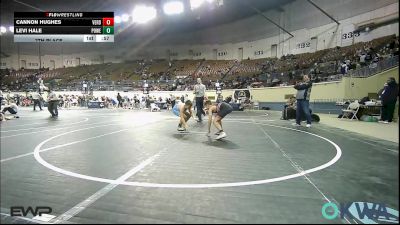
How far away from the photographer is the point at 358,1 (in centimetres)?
2456

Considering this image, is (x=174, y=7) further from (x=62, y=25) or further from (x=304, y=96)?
(x=304, y=96)

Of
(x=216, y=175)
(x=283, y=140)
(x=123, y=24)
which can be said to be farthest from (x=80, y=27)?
(x=123, y=24)

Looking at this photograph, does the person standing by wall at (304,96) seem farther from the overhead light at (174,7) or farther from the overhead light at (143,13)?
→ the overhead light at (143,13)

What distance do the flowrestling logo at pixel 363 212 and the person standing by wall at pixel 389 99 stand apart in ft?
32.9

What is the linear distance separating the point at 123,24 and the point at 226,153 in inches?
1222

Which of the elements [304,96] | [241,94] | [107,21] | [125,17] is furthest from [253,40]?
[304,96]

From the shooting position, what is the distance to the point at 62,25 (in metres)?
15.0

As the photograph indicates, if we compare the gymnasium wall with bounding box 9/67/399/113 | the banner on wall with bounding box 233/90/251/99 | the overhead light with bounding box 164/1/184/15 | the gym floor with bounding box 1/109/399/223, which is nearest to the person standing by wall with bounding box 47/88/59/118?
the gym floor with bounding box 1/109/399/223

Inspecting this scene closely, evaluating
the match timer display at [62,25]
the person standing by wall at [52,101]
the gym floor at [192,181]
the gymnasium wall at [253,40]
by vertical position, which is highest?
the gymnasium wall at [253,40]

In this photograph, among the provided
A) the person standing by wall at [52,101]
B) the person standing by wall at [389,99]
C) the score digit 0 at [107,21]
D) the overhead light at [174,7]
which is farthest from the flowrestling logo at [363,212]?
the overhead light at [174,7]

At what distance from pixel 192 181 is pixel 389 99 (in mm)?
10812

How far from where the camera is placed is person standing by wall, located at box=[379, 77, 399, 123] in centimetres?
1077

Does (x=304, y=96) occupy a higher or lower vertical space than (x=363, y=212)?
higher

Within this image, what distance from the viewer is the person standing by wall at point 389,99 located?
1077cm
